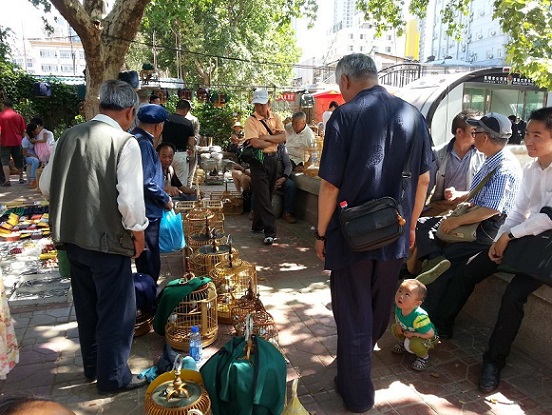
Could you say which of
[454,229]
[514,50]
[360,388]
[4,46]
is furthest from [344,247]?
[4,46]

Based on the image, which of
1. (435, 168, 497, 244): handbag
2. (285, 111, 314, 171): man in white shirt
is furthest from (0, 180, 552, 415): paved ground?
(285, 111, 314, 171): man in white shirt

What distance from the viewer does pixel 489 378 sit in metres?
2.85

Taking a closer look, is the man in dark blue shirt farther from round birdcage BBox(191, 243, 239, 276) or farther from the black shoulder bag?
round birdcage BBox(191, 243, 239, 276)

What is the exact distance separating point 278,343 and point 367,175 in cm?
164

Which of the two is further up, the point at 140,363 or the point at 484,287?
the point at 484,287

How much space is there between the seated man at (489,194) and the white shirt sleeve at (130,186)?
2204 mm

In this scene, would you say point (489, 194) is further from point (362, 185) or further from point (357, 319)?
point (357, 319)

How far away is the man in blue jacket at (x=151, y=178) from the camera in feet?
11.1

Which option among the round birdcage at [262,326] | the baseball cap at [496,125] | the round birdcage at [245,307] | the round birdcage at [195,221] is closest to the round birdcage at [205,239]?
the round birdcage at [195,221]

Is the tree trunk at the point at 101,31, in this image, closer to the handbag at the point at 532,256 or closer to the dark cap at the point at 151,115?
the dark cap at the point at 151,115

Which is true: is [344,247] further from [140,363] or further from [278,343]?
[140,363]

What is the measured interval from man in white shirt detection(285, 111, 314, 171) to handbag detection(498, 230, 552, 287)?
4638mm

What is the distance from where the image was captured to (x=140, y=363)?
10.4 ft

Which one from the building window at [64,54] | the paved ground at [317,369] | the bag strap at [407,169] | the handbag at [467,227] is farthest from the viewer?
the building window at [64,54]
